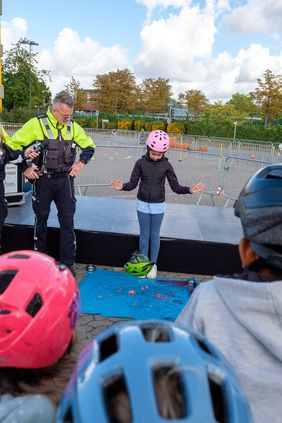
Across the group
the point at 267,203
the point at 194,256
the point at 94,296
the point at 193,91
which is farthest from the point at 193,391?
the point at 193,91

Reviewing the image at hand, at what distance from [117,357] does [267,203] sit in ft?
2.38

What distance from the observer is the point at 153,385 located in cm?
88

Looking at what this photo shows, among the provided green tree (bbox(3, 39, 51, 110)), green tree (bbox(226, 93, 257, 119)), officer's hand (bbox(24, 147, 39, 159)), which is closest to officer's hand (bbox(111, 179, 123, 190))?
officer's hand (bbox(24, 147, 39, 159))

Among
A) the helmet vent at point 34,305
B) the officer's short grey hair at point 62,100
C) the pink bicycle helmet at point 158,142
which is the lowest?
the helmet vent at point 34,305

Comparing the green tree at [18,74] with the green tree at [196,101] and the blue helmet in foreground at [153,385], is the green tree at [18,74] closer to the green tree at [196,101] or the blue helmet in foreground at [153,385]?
the green tree at [196,101]

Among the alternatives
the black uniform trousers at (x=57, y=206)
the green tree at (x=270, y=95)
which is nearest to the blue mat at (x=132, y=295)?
the black uniform trousers at (x=57, y=206)

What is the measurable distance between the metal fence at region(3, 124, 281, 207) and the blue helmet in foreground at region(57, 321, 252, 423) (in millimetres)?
9000

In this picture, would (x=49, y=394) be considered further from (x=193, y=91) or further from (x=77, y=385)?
(x=193, y=91)

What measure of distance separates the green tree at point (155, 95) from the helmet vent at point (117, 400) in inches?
2415

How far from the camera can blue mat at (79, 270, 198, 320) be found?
472 cm

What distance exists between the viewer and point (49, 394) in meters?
1.47

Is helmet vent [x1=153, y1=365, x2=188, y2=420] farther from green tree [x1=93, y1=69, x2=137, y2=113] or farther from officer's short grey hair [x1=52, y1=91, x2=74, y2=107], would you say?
green tree [x1=93, y1=69, x2=137, y2=113]

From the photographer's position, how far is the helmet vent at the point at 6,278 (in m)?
1.76

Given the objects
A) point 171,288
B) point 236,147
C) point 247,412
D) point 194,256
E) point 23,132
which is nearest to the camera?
point 247,412
